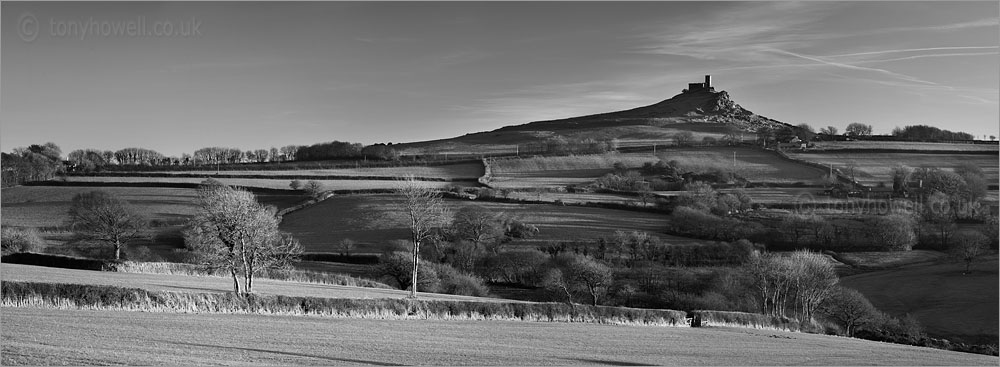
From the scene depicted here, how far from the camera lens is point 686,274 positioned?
6869 cm

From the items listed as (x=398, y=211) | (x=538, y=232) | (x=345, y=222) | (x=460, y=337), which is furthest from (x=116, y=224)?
(x=460, y=337)

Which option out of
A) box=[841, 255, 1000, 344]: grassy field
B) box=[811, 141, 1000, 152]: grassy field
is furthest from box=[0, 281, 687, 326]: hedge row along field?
box=[811, 141, 1000, 152]: grassy field

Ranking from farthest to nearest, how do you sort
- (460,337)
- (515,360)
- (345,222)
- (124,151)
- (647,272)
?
(124,151) < (345,222) < (647,272) < (460,337) < (515,360)

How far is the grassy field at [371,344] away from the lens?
17.7m

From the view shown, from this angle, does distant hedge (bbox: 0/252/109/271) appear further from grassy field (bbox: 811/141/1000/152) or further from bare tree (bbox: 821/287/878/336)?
grassy field (bbox: 811/141/1000/152)

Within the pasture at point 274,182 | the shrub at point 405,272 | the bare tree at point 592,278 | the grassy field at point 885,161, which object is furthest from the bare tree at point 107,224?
the grassy field at point 885,161

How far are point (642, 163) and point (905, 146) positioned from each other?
54259mm

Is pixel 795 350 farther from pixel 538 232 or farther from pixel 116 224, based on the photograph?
pixel 116 224

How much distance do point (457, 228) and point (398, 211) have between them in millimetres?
13567

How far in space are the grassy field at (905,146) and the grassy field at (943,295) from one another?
74884 mm

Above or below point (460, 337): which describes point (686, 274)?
below

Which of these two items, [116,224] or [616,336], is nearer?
[616,336]

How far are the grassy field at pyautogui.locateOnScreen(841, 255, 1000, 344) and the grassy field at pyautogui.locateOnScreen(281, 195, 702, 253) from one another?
19595mm

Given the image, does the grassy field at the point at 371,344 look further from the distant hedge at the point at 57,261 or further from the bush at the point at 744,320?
the distant hedge at the point at 57,261
